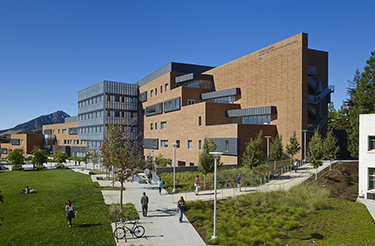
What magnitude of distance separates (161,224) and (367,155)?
18451 mm

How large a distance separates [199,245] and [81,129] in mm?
61013

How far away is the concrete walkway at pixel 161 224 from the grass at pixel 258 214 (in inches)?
36.8

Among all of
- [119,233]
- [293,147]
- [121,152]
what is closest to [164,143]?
[293,147]

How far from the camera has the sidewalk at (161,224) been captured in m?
13.3

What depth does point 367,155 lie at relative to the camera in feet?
73.1

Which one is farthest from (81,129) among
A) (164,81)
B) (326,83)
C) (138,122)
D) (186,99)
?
(326,83)

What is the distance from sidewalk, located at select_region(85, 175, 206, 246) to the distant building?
16057 millimetres

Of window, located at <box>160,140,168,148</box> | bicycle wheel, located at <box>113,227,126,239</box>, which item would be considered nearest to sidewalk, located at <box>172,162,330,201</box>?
bicycle wheel, located at <box>113,227,126,239</box>

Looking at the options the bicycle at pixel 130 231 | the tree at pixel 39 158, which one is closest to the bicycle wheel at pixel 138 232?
the bicycle at pixel 130 231

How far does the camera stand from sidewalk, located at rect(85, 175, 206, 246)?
13297 mm

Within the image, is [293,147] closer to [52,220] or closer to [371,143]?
[371,143]

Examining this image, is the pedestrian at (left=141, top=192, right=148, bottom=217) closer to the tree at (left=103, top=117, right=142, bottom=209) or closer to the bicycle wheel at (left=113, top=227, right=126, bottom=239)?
the tree at (left=103, top=117, right=142, bottom=209)

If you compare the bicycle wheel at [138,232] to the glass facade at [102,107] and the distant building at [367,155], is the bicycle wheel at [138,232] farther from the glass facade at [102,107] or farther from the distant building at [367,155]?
the glass facade at [102,107]

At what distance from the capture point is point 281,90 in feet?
120
